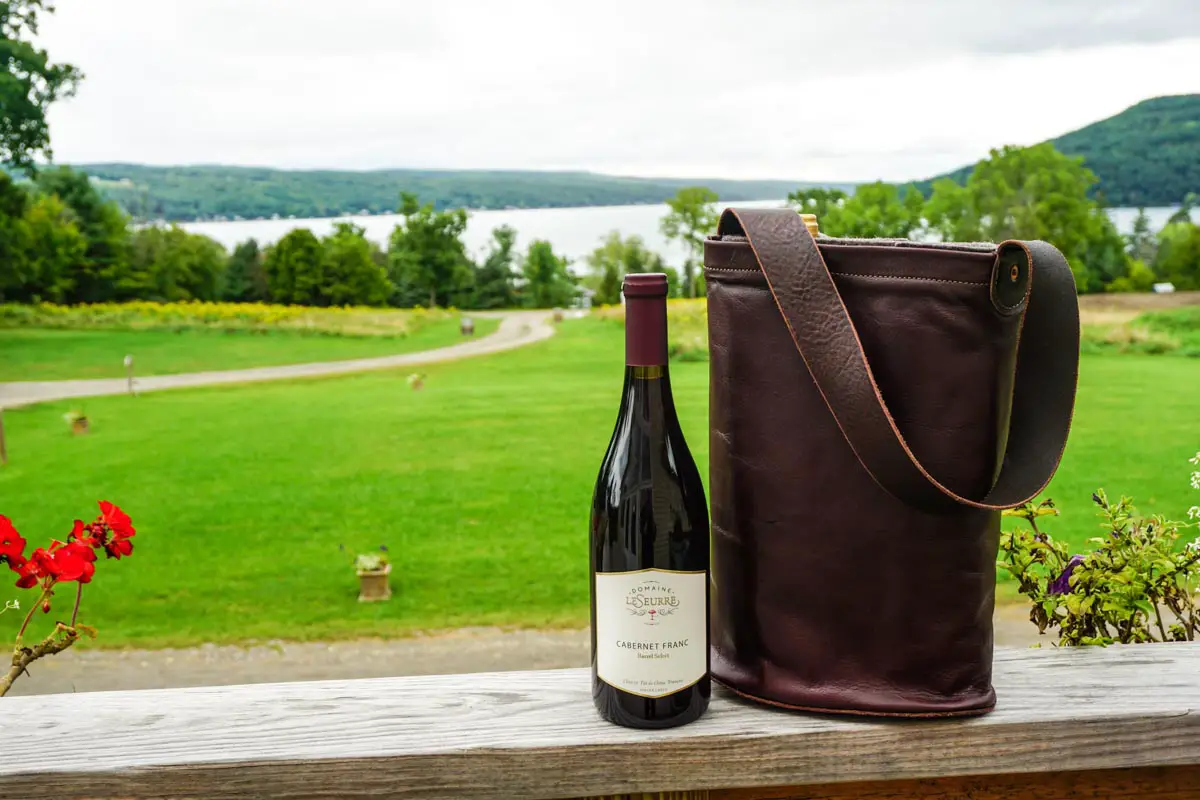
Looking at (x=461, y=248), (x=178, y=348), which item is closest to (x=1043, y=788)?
(x=461, y=248)

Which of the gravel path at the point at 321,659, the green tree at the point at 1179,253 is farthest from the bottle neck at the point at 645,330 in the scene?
the green tree at the point at 1179,253

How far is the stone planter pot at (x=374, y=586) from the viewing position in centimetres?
367

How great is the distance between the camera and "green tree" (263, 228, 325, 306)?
16.0 feet

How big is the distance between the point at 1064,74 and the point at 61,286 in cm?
426

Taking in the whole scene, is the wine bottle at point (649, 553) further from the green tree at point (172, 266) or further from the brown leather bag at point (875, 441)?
the green tree at point (172, 266)

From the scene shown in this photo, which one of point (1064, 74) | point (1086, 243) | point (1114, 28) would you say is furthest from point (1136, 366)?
point (1114, 28)

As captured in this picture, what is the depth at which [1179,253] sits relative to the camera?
159 inches

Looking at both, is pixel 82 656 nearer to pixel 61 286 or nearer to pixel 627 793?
pixel 61 286

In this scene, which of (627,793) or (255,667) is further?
(255,667)

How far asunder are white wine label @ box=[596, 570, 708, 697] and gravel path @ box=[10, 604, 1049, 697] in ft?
8.66

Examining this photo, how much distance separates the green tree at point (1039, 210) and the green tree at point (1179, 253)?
15cm

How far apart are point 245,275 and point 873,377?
4675 millimetres

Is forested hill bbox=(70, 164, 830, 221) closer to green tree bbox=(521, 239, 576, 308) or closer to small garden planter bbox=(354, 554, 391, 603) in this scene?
green tree bbox=(521, 239, 576, 308)

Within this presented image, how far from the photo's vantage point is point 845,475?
1.68 ft
